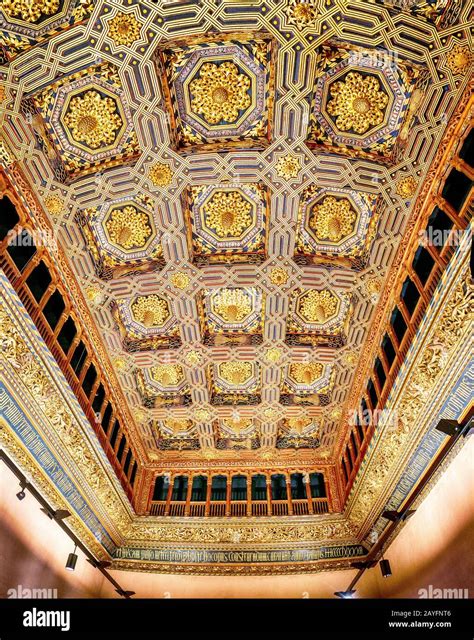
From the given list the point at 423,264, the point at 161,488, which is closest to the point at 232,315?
the point at 423,264

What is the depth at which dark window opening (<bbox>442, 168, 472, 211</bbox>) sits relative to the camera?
5.05 metres

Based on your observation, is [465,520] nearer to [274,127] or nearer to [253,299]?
[253,299]

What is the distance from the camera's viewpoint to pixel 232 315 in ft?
25.6

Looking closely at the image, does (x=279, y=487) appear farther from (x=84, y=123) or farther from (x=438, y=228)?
(x=84, y=123)

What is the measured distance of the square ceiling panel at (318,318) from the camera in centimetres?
757

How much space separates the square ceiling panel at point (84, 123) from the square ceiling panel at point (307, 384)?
503 cm

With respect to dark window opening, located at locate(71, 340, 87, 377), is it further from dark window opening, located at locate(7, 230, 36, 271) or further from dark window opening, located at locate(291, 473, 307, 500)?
dark window opening, located at locate(291, 473, 307, 500)

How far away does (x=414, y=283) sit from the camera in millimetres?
6219

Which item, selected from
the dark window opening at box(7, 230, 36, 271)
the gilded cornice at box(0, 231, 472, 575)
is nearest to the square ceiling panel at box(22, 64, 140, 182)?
the dark window opening at box(7, 230, 36, 271)

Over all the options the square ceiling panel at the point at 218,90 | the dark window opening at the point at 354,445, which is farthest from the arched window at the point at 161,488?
the square ceiling panel at the point at 218,90

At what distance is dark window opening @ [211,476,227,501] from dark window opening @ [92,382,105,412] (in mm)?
3554

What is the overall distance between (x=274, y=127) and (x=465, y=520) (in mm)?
5754

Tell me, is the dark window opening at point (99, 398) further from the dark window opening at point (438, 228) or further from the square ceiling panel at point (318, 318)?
the dark window opening at point (438, 228)

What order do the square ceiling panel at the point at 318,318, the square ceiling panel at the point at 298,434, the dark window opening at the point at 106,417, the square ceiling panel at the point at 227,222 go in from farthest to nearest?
1. the square ceiling panel at the point at 298,434
2. the dark window opening at the point at 106,417
3. the square ceiling panel at the point at 318,318
4. the square ceiling panel at the point at 227,222
